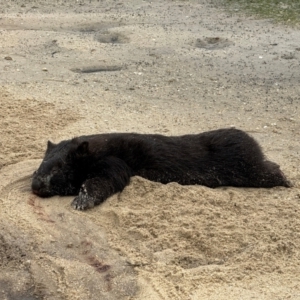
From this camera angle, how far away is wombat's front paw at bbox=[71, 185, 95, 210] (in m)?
7.04

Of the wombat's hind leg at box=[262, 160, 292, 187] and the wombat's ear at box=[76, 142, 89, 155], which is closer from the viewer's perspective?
the wombat's ear at box=[76, 142, 89, 155]

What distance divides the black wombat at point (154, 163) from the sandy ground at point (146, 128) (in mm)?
172

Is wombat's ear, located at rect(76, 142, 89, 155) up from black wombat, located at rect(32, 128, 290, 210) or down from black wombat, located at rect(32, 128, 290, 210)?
up

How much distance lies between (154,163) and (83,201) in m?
1.01

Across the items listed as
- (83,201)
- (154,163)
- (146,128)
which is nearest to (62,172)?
(83,201)

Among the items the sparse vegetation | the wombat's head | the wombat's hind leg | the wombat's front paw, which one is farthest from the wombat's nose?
the sparse vegetation

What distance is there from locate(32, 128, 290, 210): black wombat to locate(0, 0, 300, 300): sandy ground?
172 millimetres

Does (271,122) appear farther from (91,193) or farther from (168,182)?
(91,193)

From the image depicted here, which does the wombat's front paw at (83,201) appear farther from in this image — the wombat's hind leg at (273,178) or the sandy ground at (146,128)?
the wombat's hind leg at (273,178)

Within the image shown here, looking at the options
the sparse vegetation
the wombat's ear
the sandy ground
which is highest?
the wombat's ear

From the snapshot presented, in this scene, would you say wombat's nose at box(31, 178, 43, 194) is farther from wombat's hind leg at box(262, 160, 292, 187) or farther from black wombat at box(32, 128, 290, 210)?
wombat's hind leg at box(262, 160, 292, 187)

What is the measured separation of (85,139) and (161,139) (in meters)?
0.87

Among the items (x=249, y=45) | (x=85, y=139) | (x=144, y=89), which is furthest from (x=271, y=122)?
(x=249, y=45)

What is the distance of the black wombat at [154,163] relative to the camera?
7473mm
